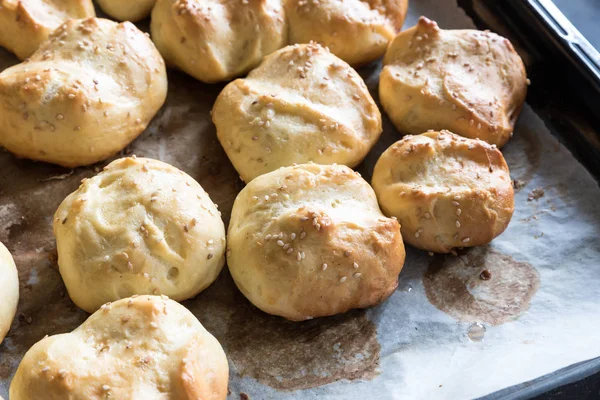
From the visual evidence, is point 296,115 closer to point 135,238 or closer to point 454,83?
point 454,83

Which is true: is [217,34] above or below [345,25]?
below

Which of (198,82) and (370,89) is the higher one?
(370,89)

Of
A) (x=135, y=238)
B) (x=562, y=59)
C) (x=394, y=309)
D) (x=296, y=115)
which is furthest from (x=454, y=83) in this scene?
(x=135, y=238)

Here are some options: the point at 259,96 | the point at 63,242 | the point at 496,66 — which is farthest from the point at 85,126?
the point at 496,66

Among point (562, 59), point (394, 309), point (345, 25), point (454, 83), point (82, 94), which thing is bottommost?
point (82, 94)

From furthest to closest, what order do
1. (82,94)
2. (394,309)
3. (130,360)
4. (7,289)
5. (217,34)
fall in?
(217,34) < (82,94) < (394,309) < (7,289) < (130,360)

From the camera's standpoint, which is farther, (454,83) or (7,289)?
(454,83)

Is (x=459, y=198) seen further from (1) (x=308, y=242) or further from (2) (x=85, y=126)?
(2) (x=85, y=126)
